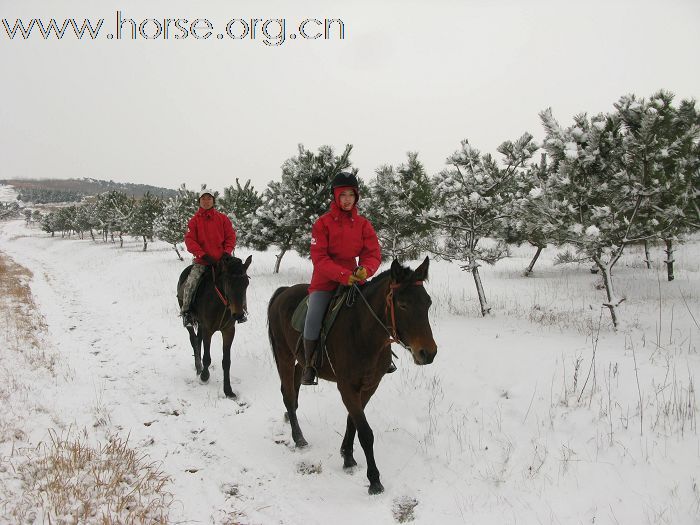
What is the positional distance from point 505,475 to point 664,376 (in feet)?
10.8

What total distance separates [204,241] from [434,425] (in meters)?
5.63

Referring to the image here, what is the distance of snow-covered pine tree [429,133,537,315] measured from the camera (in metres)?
10.9

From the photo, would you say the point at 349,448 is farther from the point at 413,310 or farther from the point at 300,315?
the point at 413,310

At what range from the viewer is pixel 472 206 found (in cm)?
1098

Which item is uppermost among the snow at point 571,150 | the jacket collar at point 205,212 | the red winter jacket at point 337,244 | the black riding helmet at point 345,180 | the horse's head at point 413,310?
the snow at point 571,150

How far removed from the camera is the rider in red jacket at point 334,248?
4555mm

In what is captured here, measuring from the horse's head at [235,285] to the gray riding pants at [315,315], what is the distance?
97.5 inches

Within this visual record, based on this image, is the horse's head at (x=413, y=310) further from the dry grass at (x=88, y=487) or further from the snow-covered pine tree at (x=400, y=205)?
the snow-covered pine tree at (x=400, y=205)

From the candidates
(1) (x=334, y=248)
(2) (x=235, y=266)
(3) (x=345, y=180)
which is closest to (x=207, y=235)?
(2) (x=235, y=266)

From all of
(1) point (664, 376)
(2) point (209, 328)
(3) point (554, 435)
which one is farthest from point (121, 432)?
(1) point (664, 376)

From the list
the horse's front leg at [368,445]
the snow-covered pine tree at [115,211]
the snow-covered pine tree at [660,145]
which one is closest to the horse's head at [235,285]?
the horse's front leg at [368,445]

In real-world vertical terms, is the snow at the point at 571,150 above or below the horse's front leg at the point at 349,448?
above

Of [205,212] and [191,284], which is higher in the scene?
[205,212]

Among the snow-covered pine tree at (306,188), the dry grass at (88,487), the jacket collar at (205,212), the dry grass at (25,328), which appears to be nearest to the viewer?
the dry grass at (88,487)
